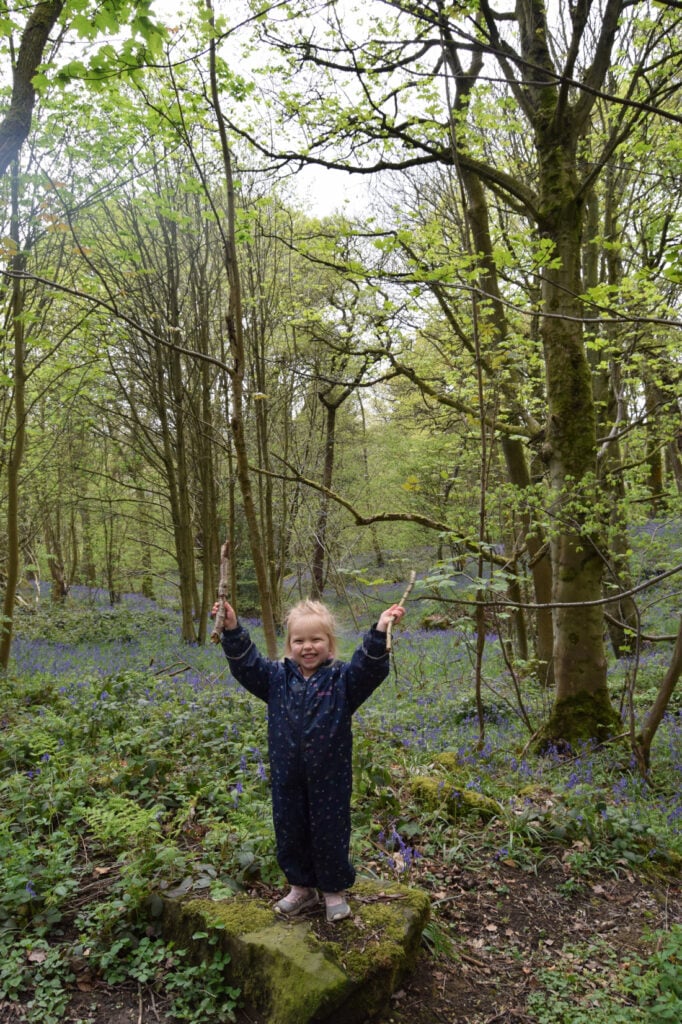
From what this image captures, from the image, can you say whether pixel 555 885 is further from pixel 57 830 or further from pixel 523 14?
pixel 523 14

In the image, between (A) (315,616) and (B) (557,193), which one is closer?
(A) (315,616)

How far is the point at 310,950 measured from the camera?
252 centimetres

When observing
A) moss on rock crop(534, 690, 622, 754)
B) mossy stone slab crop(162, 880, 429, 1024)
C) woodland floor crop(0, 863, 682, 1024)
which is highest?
mossy stone slab crop(162, 880, 429, 1024)

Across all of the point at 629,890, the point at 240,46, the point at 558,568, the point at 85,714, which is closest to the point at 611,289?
the point at 558,568

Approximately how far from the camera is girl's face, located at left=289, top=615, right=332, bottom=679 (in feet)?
9.61

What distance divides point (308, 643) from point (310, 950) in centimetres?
121

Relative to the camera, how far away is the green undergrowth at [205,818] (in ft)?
9.09

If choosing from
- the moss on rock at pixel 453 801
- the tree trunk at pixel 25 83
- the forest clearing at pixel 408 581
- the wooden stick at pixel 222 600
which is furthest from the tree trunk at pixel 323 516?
the wooden stick at pixel 222 600

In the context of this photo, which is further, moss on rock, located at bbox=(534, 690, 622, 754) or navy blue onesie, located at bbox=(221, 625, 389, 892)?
moss on rock, located at bbox=(534, 690, 622, 754)

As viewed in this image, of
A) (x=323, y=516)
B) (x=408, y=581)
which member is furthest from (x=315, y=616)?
Answer: (x=323, y=516)

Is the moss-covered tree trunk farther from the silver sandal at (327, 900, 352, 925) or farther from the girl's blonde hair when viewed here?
the silver sandal at (327, 900, 352, 925)

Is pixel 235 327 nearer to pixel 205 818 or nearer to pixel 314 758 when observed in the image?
pixel 314 758

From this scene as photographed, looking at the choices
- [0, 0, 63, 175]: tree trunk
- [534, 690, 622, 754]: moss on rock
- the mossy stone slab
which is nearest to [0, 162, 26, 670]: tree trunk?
[0, 0, 63, 175]: tree trunk

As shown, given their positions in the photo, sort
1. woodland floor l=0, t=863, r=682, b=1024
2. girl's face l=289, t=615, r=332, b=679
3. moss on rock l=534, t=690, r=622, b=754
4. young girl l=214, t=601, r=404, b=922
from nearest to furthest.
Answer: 1. woodland floor l=0, t=863, r=682, b=1024
2. young girl l=214, t=601, r=404, b=922
3. girl's face l=289, t=615, r=332, b=679
4. moss on rock l=534, t=690, r=622, b=754
